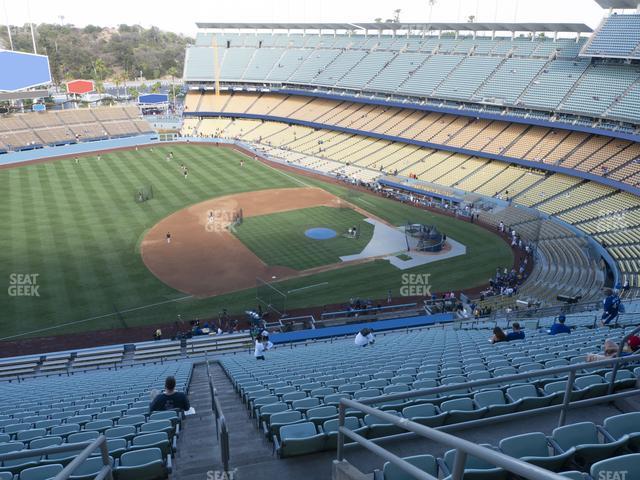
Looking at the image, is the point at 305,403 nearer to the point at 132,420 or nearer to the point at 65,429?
the point at 132,420

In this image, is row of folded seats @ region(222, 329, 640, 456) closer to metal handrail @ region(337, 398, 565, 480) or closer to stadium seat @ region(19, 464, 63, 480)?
metal handrail @ region(337, 398, 565, 480)

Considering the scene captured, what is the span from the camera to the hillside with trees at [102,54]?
386 ft

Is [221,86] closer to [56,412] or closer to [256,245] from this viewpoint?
[256,245]

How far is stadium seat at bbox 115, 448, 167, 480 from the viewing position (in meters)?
6.34

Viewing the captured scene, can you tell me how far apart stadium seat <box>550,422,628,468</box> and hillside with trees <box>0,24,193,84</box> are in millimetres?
118835

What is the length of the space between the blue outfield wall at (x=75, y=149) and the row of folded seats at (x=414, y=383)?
54974 mm

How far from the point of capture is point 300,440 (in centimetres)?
678

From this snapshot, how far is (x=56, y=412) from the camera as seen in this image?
10.7 meters


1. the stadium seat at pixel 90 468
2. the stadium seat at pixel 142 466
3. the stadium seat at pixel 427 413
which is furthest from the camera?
the stadium seat at pixel 427 413

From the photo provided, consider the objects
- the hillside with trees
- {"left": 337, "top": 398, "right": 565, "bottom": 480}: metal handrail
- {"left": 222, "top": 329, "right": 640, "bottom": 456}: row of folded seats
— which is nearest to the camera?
{"left": 337, "top": 398, "right": 565, "bottom": 480}: metal handrail

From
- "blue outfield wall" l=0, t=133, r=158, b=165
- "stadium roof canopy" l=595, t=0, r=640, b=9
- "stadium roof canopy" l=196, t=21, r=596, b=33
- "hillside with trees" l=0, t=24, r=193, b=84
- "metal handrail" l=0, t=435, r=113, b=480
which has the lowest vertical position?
"metal handrail" l=0, t=435, r=113, b=480

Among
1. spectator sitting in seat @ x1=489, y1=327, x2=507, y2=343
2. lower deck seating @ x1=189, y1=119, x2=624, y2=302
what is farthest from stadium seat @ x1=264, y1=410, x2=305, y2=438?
lower deck seating @ x1=189, y1=119, x2=624, y2=302
